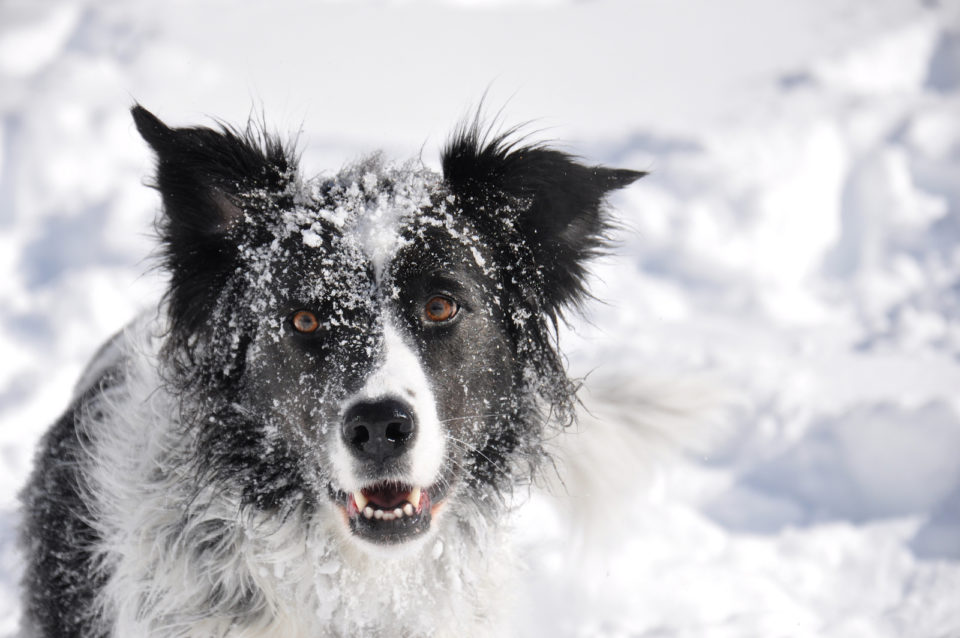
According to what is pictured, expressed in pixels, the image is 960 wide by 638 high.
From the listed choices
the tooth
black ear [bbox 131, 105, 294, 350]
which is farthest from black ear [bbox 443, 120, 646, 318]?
the tooth

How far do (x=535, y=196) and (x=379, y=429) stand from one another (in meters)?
1.11

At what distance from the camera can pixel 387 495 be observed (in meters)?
2.48

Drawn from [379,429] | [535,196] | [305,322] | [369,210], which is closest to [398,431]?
[379,429]

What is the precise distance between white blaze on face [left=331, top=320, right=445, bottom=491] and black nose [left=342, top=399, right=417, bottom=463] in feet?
0.07

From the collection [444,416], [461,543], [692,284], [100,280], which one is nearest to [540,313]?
[444,416]

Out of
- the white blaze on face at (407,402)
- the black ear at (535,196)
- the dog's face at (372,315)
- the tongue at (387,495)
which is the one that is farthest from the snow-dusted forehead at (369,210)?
the tongue at (387,495)

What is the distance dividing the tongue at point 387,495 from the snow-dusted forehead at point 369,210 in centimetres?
65

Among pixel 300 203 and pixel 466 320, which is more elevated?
pixel 300 203

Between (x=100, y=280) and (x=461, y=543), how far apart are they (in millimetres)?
5375

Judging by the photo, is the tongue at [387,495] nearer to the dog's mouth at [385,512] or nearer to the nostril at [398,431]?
the dog's mouth at [385,512]

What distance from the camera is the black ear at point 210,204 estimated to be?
268 centimetres

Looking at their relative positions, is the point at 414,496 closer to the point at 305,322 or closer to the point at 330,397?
the point at 330,397

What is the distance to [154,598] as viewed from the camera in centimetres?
261

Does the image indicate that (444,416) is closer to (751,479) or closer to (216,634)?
(216,634)
